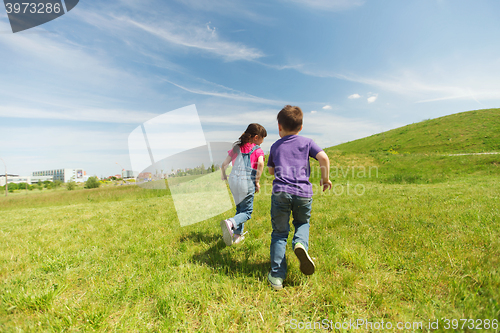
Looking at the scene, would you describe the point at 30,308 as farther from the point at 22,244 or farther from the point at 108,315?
the point at 22,244

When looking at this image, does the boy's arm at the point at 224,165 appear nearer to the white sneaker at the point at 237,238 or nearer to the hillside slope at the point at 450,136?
the white sneaker at the point at 237,238

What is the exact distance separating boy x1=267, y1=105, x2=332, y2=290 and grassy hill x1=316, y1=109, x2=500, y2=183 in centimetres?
1851

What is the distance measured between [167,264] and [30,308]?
1.59 metres

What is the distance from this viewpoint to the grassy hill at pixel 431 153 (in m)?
19.6

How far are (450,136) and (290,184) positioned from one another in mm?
41154

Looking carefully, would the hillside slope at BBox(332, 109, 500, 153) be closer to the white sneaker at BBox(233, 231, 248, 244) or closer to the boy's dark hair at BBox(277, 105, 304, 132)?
the white sneaker at BBox(233, 231, 248, 244)

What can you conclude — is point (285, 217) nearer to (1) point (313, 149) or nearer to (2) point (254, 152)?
(1) point (313, 149)

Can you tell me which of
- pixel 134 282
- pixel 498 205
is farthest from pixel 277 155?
pixel 498 205

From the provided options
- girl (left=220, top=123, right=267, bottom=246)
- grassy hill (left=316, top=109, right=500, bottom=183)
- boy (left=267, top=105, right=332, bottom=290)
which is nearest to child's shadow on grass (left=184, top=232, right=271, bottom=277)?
girl (left=220, top=123, right=267, bottom=246)

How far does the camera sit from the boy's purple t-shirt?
304cm

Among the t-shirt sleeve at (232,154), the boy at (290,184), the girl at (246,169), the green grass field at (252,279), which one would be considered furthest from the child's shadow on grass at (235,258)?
the t-shirt sleeve at (232,154)

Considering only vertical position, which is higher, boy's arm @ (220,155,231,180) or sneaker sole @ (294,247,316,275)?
boy's arm @ (220,155,231,180)

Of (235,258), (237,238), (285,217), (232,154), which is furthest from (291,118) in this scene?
(237,238)

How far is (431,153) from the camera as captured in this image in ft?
92.2
